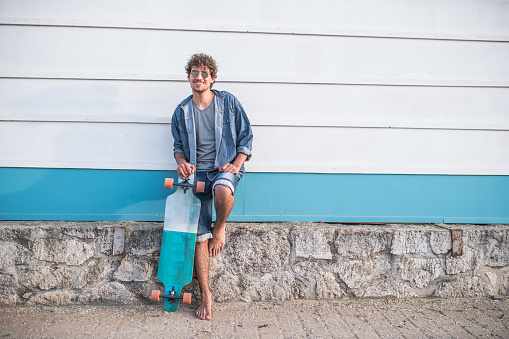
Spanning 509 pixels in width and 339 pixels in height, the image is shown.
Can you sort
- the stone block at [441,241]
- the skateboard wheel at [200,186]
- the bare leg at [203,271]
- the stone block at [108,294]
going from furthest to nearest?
1. the stone block at [441,241]
2. the stone block at [108,294]
3. the bare leg at [203,271]
4. the skateboard wheel at [200,186]

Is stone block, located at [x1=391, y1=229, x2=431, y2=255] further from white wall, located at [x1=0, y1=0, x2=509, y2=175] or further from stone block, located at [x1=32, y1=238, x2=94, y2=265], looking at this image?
stone block, located at [x1=32, y1=238, x2=94, y2=265]

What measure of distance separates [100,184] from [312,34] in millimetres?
1986

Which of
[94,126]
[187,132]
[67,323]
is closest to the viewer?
[67,323]

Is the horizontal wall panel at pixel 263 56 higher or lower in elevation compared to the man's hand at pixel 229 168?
higher

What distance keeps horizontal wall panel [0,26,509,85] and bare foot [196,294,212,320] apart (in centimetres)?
163

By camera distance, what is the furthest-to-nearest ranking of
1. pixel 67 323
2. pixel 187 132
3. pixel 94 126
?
pixel 94 126
pixel 187 132
pixel 67 323

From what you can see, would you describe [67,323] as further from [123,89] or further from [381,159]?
[381,159]

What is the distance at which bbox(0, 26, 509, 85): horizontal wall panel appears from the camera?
289 cm

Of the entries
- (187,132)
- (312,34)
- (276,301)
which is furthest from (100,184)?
(312,34)

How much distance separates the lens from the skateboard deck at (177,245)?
8.73 ft

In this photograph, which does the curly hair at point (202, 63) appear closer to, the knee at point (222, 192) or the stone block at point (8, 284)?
the knee at point (222, 192)

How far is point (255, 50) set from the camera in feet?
9.71

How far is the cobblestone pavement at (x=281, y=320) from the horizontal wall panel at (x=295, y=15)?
207 cm

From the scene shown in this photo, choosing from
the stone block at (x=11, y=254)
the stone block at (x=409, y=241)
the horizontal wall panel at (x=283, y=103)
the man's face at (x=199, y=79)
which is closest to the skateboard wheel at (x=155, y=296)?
the stone block at (x=11, y=254)
